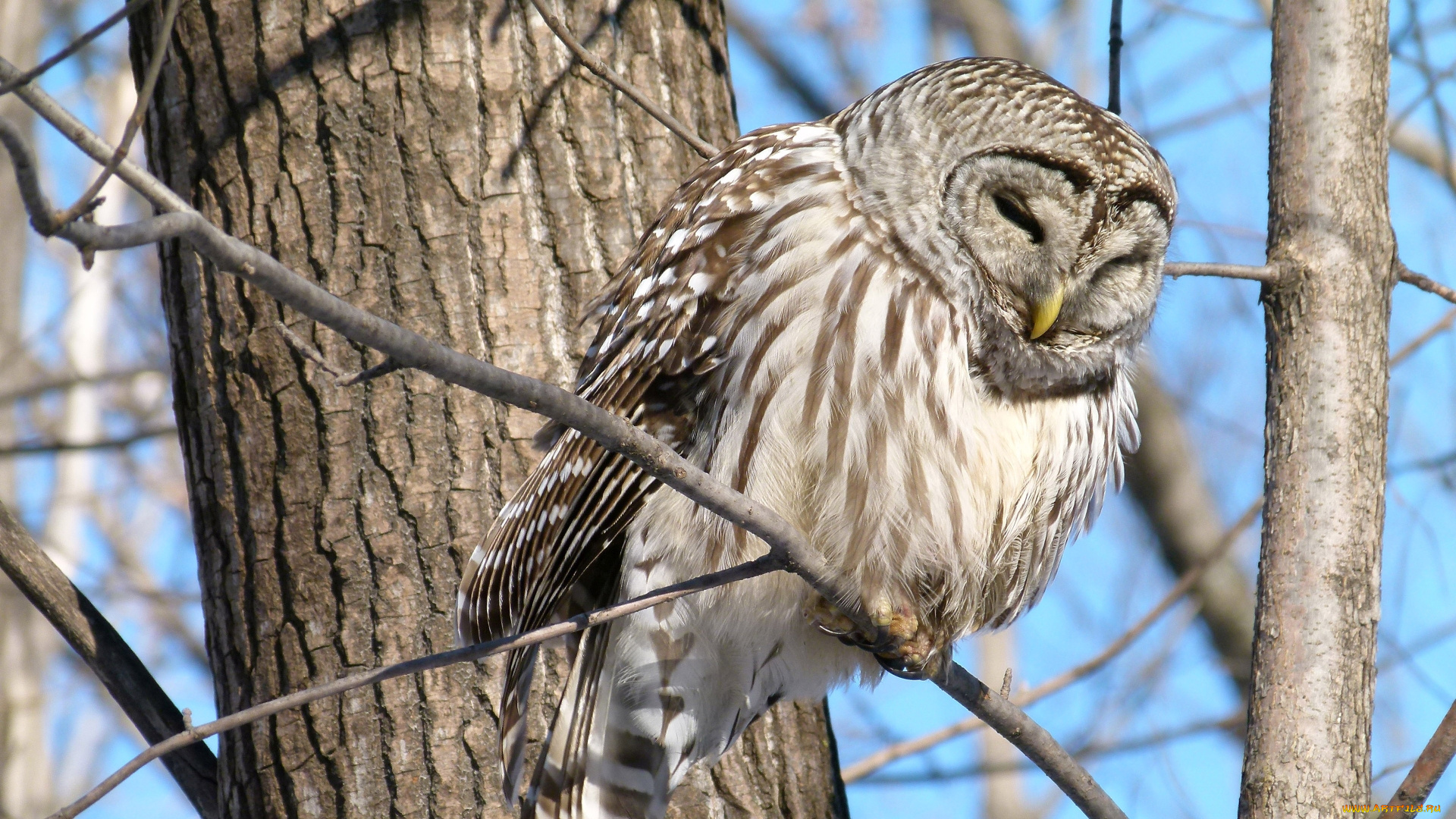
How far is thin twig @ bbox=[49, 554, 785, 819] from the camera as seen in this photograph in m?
1.68

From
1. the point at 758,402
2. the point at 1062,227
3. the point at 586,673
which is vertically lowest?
the point at 586,673

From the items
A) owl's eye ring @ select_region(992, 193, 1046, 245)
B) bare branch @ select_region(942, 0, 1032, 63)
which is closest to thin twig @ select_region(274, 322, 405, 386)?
owl's eye ring @ select_region(992, 193, 1046, 245)

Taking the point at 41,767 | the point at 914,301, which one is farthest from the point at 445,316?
the point at 41,767

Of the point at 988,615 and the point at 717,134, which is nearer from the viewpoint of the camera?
the point at 988,615

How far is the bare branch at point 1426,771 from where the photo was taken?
2119 mm

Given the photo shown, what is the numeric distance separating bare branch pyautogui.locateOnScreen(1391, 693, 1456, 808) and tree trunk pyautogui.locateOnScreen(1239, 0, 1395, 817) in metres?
0.11

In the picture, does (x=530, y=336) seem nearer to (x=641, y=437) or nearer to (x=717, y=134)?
(x=717, y=134)

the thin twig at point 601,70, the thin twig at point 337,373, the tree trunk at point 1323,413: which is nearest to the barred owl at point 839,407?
the thin twig at point 601,70

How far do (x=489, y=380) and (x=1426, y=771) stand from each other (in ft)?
5.56

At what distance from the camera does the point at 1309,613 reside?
7.62ft

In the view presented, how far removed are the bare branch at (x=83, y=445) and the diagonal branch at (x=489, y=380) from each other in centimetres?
256

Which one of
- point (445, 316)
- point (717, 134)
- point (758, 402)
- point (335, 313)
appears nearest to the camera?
point (335, 313)

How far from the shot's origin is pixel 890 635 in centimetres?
257

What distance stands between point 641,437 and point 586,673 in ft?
4.22
